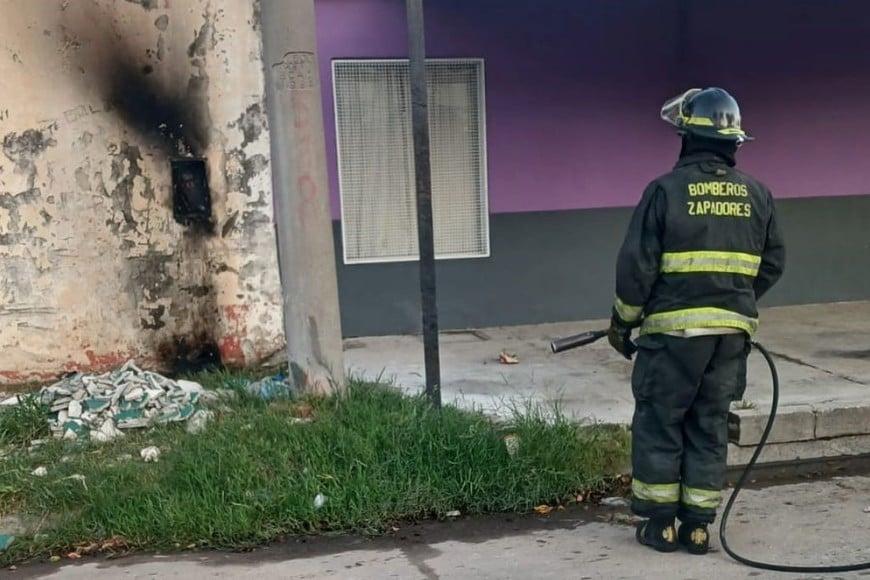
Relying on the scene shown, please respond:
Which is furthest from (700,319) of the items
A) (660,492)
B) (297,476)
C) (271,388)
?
(271,388)

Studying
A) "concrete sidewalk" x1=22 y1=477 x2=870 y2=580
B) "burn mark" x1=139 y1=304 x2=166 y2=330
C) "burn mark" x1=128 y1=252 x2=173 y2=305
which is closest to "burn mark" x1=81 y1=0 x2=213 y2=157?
"burn mark" x1=128 y1=252 x2=173 y2=305

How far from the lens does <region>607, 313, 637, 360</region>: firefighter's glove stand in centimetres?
399

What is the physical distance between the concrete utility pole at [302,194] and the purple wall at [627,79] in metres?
2.08

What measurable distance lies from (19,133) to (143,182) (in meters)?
0.92

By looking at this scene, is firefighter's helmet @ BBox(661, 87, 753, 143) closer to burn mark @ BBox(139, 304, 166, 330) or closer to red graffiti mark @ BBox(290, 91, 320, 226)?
red graffiti mark @ BBox(290, 91, 320, 226)

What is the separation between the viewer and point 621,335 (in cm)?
405

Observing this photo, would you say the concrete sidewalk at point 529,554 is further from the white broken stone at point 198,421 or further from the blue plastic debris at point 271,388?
the blue plastic debris at point 271,388

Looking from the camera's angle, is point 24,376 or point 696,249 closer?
point 696,249

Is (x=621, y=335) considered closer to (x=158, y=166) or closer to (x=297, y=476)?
(x=297, y=476)

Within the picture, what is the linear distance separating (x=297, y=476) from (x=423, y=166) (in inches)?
73.8

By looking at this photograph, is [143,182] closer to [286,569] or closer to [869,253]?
[286,569]

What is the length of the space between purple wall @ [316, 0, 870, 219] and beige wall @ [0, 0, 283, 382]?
3.68ft

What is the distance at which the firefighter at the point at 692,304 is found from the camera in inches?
149

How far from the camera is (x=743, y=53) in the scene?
8258 mm
